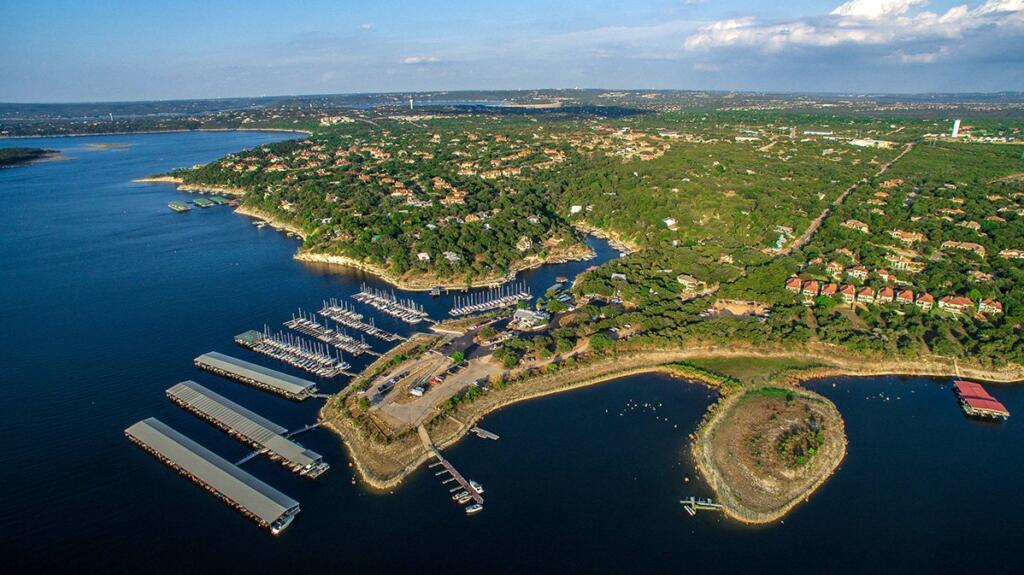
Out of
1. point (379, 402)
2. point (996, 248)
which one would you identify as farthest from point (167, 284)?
point (996, 248)

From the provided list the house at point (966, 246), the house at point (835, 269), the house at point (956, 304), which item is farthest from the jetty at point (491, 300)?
the house at point (966, 246)

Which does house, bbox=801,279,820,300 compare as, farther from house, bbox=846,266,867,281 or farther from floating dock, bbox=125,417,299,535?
floating dock, bbox=125,417,299,535

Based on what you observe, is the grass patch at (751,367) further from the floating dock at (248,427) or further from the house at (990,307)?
the floating dock at (248,427)

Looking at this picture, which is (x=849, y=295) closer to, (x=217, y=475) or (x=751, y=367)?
(x=751, y=367)

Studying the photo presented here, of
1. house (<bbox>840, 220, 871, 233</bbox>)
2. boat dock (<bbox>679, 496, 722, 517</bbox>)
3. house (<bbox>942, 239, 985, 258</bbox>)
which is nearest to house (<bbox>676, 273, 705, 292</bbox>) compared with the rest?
house (<bbox>840, 220, 871, 233</bbox>)

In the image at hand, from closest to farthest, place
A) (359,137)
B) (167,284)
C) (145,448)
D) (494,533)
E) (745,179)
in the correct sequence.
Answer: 1. (494,533)
2. (145,448)
3. (167,284)
4. (745,179)
5. (359,137)

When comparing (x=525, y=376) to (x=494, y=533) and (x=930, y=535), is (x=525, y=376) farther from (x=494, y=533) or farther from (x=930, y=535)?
(x=930, y=535)
